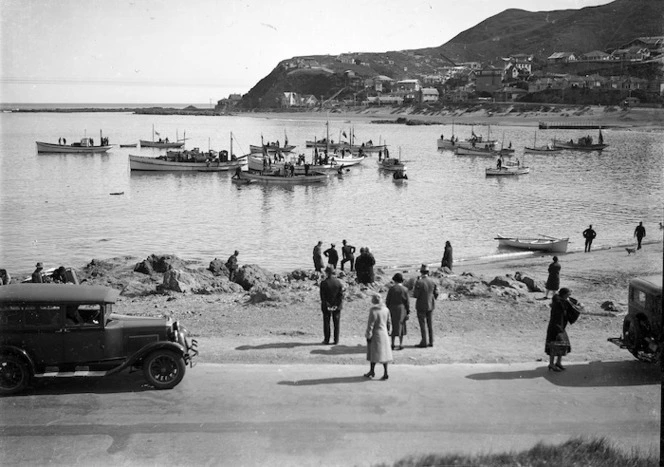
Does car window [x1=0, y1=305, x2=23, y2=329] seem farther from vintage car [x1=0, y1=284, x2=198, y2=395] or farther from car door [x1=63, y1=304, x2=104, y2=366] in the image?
car door [x1=63, y1=304, x2=104, y2=366]

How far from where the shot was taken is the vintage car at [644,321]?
10.0 metres

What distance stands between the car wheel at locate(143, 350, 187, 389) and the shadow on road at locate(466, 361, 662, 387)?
420cm

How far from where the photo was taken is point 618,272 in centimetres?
2223

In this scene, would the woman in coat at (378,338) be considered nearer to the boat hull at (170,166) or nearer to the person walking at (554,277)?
the person walking at (554,277)

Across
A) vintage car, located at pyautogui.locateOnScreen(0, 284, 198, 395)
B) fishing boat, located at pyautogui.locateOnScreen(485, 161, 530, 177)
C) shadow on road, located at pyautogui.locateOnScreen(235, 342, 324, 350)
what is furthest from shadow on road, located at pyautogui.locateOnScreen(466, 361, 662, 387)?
fishing boat, located at pyautogui.locateOnScreen(485, 161, 530, 177)

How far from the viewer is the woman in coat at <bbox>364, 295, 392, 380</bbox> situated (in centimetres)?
984

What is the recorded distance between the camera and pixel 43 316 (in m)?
9.17

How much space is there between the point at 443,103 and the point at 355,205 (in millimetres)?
156475

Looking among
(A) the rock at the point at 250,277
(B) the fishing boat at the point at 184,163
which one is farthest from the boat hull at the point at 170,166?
(A) the rock at the point at 250,277

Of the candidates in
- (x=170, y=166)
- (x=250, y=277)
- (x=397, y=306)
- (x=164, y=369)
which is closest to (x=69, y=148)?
(x=170, y=166)

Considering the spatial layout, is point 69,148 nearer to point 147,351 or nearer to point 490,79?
point 147,351

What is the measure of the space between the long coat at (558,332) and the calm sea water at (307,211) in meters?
16.7

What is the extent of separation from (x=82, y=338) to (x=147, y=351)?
34.5 inches

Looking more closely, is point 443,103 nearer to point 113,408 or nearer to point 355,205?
point 355,205
